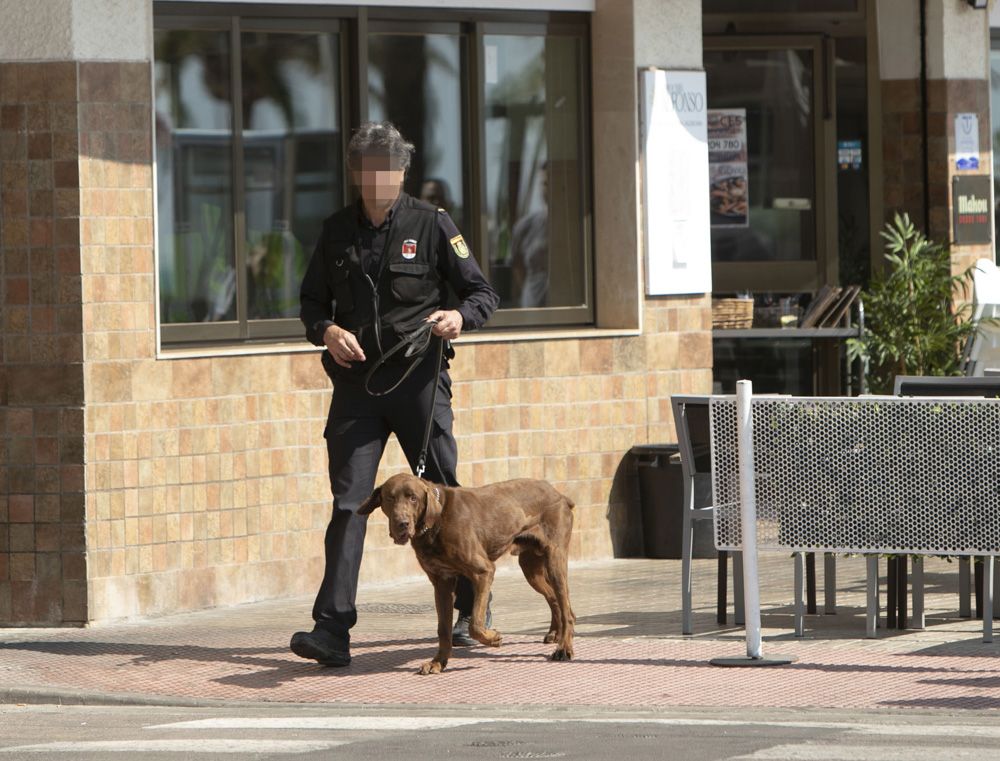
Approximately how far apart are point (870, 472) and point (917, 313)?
5.62 m

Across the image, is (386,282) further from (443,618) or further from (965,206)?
Result: (965,206)

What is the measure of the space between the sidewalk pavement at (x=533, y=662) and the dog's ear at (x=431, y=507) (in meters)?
0.67

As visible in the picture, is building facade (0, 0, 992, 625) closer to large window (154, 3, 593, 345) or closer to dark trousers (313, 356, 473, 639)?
large window (154, 3, 593, 345)

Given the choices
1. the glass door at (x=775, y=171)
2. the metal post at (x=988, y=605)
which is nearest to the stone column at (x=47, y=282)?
the metal post at (x=988, y=605)

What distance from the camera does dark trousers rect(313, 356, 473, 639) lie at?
8.88m

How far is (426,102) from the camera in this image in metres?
12.4

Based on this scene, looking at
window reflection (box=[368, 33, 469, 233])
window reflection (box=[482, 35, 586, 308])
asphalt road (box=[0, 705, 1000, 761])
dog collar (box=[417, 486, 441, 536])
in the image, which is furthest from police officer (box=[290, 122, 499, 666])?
window reflection (box=[482, 35, 586, 308])

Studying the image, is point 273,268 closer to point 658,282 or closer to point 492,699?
point 658,282

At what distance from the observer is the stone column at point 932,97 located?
1455cm

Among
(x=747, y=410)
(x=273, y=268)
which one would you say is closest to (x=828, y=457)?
(x=747, y=410)

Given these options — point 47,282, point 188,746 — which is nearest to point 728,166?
point 47,282

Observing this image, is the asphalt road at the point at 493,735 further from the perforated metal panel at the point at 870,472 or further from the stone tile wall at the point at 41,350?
the stone tile wall at the point at 41,350

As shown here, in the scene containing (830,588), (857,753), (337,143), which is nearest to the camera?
(857,753)

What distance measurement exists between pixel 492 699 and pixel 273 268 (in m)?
4.25
